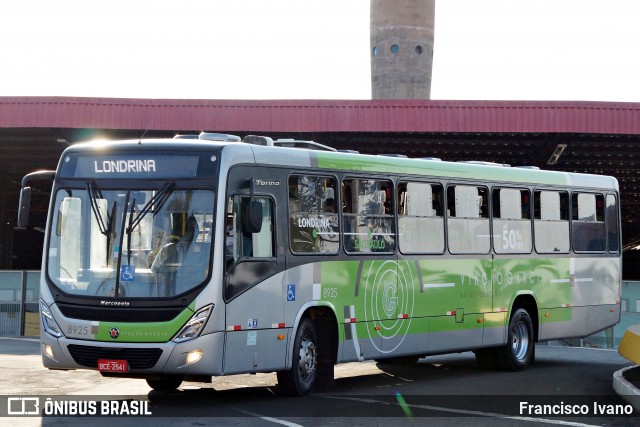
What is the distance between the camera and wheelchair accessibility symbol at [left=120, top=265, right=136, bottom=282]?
13.4 m

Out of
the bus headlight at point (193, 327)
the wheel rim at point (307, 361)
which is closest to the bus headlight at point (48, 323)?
the bus headlight at point (193, 327)

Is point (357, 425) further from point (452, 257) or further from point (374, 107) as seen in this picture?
point (374, 107)

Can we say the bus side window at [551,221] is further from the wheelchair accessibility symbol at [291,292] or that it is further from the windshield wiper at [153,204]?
the windshield wiper at [153,204]

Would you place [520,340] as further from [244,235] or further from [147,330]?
[147,330]

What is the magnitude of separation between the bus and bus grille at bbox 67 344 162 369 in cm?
2

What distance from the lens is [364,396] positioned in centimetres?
1532

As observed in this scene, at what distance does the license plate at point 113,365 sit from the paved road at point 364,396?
0.62 metres

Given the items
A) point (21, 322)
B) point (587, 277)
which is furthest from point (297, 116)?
point (587, 277)

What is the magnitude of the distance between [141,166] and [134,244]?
38.0 inches

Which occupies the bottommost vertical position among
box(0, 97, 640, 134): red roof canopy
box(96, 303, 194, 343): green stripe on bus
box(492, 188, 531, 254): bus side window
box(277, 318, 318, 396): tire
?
box(277, 318, 318, 396): tire

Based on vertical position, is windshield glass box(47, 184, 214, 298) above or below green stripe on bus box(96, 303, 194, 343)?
above

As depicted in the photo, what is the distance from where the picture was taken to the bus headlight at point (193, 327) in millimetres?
13195

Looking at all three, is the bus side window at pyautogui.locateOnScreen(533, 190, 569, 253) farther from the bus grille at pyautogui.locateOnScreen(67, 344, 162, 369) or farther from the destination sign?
the bus grille at pyautogui.locateOnScreen(67, 344, 162, 369)

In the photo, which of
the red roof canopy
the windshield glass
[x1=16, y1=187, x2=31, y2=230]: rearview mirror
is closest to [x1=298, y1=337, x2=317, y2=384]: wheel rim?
the windshield glass
